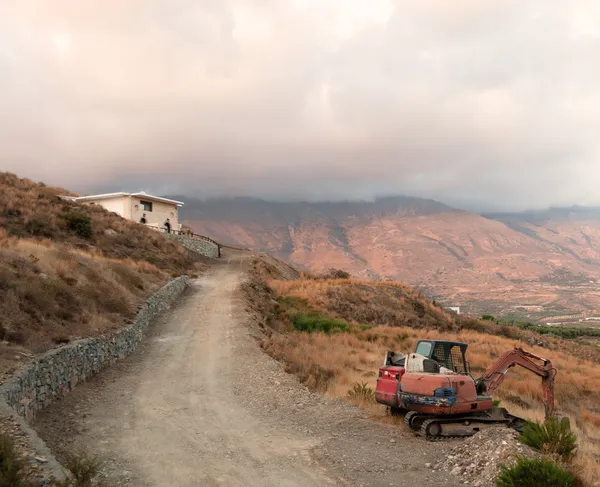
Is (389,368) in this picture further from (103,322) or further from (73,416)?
(103,322)

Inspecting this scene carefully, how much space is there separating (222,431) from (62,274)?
11594mm

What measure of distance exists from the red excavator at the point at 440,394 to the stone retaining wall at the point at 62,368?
834cm

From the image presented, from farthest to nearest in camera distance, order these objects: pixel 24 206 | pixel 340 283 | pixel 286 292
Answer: pixel 340 283, pixel 286 292, pixel 24 206

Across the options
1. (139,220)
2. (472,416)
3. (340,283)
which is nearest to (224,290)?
(340,283)

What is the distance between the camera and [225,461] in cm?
916

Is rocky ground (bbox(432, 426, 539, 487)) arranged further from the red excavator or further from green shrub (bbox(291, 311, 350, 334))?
green shrub (bbox(291, 311, 350, 334))

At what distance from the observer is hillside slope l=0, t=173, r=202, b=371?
45.4 feet

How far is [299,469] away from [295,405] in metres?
4.23

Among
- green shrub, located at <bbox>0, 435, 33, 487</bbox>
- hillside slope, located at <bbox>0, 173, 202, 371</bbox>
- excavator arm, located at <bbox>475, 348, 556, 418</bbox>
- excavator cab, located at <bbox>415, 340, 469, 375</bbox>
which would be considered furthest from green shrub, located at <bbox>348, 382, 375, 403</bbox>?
green shrub, located at <bbox>0, 435, 33, 487</bbox>

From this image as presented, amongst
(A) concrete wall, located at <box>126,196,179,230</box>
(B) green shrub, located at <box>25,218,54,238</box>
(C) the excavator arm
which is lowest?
(C) the excavator arm

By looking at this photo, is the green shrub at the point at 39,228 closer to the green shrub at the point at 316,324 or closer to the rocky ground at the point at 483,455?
the green shrub at the point at 316,324

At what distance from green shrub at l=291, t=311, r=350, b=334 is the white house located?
2942 centimetres

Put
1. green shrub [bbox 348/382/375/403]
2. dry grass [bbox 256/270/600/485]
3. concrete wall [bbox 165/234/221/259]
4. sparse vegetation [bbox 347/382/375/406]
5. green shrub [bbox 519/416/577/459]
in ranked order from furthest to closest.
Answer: concrete wall [bbox 165/234/221/259] < dry grass [bbox 256/270/600/485] < green shrub [bbox 348/382/375/403] < sparse vegetation [bbox 347/382/375/406] < green shrub [bbox 519/416/577/459]

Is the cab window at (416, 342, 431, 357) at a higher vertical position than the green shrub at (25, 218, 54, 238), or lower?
lower
